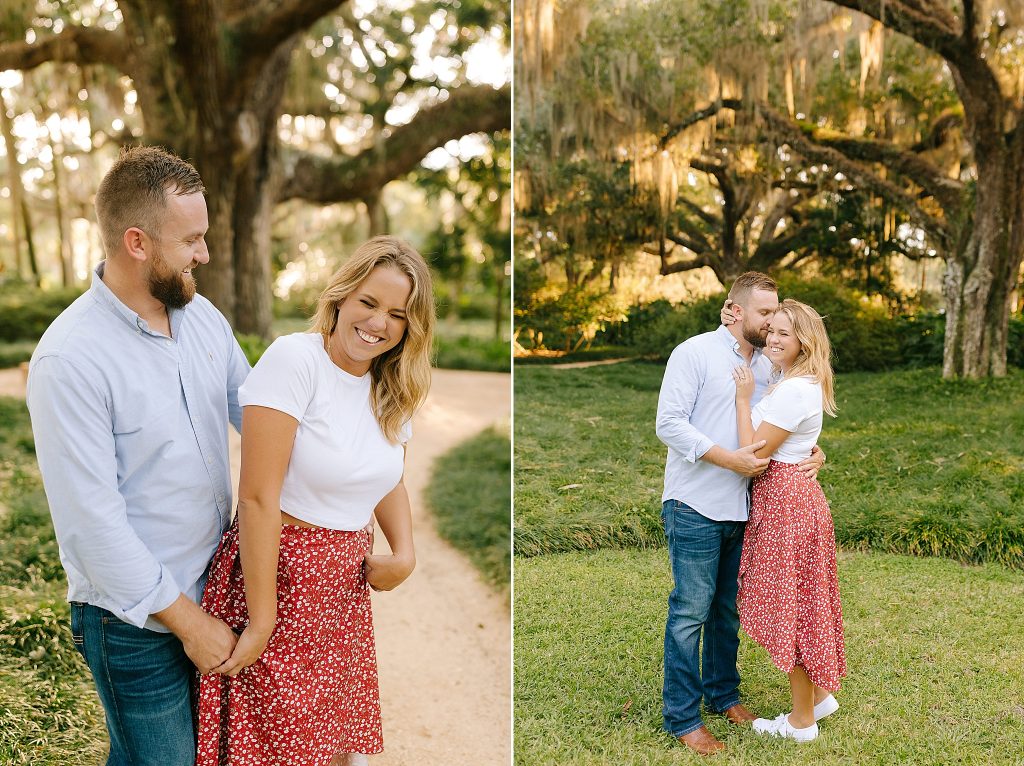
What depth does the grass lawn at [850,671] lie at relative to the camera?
2379 millimetres

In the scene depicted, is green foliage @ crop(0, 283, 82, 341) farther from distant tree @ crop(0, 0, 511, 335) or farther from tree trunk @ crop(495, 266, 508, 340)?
tree trunk @ crop(495, 266, 508, 340)

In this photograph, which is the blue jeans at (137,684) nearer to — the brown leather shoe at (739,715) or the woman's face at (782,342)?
the brown leather shoe at (739,715)

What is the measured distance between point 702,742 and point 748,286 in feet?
4.31

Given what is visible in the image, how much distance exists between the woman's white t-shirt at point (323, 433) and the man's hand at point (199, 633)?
0.26 m

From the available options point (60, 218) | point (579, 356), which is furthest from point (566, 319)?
point (60, 218)

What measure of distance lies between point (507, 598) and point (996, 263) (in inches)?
103

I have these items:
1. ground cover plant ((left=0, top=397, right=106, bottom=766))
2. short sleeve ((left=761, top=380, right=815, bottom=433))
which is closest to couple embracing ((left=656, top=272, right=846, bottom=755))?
short sleeve ((left=761, top=380, right=815, bottom=433))

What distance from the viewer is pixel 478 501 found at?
5.79 metres

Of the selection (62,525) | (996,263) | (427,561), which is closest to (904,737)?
(996,263)

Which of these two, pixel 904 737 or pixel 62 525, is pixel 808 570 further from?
pixel 62 525

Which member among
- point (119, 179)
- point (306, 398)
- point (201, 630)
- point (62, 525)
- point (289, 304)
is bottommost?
point (289, 304)

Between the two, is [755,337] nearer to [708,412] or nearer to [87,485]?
[708,412]

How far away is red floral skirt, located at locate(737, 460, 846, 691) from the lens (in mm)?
2389

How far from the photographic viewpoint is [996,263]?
122 inches
